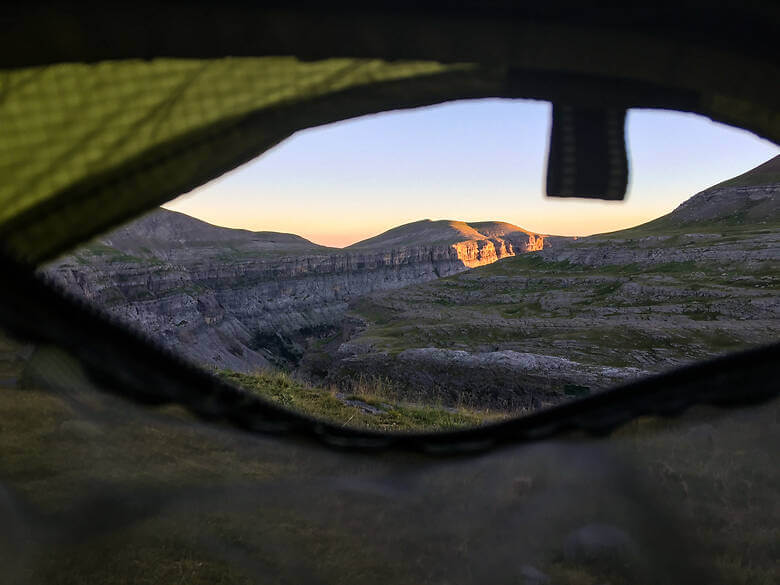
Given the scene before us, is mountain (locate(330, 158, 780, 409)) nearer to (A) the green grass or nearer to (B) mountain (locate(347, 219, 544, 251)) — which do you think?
(A) the green grass

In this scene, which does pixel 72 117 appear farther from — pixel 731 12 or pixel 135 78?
pixel 731 12

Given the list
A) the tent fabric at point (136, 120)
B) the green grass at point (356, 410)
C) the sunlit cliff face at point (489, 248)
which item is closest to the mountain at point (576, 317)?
the green grass at point (356, 410)

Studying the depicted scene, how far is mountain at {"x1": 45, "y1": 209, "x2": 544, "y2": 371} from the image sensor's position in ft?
193

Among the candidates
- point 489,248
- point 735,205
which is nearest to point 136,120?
point 735,205

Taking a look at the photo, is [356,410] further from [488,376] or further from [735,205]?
[735,205]

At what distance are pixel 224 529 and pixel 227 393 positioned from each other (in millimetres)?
1029

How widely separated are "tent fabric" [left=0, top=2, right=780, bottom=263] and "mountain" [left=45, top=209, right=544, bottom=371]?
49877mm

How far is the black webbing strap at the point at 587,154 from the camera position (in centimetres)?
143

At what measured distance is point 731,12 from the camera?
113 cm

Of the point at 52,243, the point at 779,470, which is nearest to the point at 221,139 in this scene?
the point at 52,243

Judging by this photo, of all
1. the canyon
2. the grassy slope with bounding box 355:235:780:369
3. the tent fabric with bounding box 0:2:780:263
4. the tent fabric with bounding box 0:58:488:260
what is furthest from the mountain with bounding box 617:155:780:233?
the tent fabric with bounding box 0:58:488:260

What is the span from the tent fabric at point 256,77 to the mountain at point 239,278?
49877 millimetres

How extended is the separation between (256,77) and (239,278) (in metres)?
92.0

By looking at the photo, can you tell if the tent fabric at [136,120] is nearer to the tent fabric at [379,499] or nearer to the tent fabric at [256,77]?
the tent fabric at [256,77]
